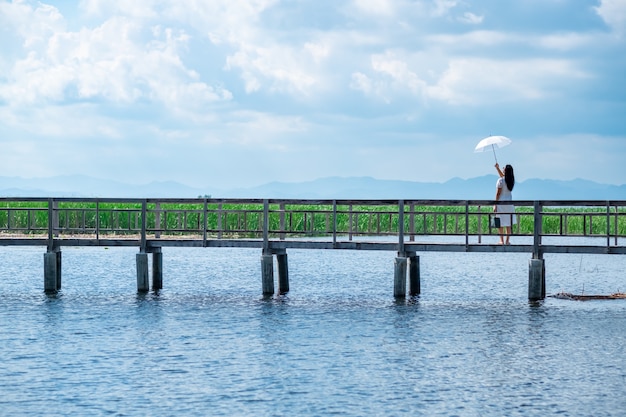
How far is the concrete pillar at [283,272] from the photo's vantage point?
31.6 m

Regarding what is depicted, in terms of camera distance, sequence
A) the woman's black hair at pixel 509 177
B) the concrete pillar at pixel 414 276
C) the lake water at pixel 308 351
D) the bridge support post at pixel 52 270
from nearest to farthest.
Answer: the lake water at pixel 308 351 < the woman's black hair at pixel 509 177 < the concrete pillar at pixel 414 276 < the bridge support post at pixel 52 270

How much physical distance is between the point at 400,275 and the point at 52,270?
9933mm

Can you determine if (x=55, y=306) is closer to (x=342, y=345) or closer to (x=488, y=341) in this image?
(x=342, y=345)

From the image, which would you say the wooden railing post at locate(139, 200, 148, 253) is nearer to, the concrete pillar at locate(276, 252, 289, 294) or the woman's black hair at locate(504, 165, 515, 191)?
the concrete pillar at locate(276, 252, 289, 294)

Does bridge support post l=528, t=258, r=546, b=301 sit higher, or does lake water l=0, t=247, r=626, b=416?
bridge support post l=528, t=258, r=546, b=301

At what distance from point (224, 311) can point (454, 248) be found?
234 inches

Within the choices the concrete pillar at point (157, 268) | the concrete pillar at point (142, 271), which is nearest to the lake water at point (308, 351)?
the concrete pillar at point (142, 271)

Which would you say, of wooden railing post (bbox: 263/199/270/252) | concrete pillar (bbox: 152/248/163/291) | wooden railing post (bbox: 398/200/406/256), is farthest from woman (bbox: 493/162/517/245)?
concrete pillar (bbox: 152/248/163/291)

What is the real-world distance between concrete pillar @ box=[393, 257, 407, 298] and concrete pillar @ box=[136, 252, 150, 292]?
684 centimetres

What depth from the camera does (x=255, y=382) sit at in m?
19.2

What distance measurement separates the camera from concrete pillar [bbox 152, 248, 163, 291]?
3230 cm

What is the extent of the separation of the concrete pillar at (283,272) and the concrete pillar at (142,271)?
3622 mm

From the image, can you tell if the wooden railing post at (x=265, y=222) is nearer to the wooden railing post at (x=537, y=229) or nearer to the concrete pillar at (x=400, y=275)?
the concrete pillar at (x=400, y=275)

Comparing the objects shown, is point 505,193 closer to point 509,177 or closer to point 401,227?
point 509,177
